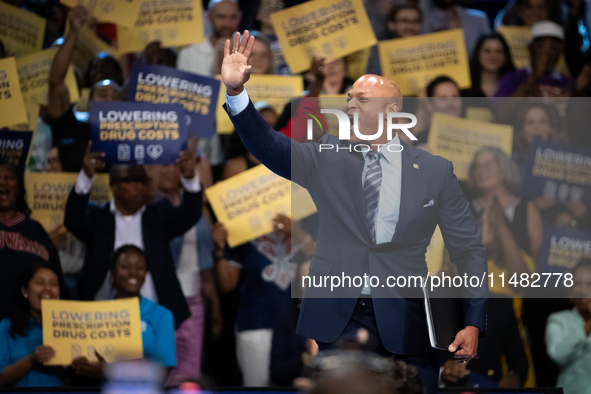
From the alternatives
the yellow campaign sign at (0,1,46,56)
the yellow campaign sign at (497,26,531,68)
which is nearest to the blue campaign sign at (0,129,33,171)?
the yellow campaign sign at (0,1,46,56)

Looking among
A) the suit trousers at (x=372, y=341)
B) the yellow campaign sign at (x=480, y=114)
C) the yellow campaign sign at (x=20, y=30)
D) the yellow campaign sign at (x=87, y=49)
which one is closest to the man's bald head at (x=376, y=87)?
the suit trousers at (x=372, y=341)

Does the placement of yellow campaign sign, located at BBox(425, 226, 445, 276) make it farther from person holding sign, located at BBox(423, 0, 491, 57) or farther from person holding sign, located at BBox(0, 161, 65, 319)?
person holding sign, located at BBox(0, 161, 65, 319)

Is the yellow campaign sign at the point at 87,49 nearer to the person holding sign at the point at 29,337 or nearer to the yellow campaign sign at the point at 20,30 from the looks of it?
the yellow campaign sign at the point at 20,30

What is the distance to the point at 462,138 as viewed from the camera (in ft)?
13.4

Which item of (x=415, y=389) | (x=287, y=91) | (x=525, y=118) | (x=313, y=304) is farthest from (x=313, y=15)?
(x=415, y=389)

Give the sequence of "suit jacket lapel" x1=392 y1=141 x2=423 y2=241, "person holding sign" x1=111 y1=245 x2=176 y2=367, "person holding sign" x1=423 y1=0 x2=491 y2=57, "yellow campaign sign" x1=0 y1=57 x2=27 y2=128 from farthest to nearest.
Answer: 1. "person holding sign" x1=423 y1=0 x2=491 y2=57
2. "yellow campaign sign" x1=0 y1=57 x2=27 y2=128
3. "person holding sign" x1=111 y1=245 x2=176 y2=367
4. "suit jacket lapel" x1=392 y1=141 x2=423 y2=241

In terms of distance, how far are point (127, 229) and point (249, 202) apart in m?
0.77

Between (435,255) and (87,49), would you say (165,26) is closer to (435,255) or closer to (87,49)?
(87,49)

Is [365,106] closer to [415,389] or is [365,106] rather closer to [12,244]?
[415,389]

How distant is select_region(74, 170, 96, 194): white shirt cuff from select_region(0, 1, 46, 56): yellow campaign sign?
131cm

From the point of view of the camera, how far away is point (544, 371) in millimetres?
4242

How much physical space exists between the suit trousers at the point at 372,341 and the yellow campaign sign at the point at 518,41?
11.0 ft

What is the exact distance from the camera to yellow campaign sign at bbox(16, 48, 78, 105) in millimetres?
4703


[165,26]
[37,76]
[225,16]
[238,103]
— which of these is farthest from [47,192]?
[238,103]
